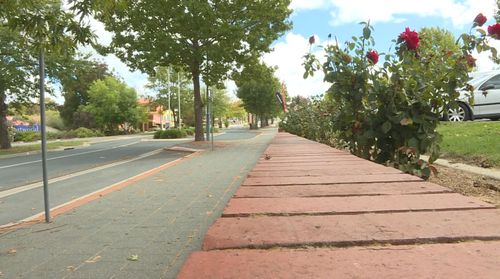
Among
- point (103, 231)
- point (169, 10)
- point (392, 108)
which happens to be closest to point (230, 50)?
point (169, 10)

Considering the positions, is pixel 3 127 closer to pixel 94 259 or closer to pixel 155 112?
pixel 94 259

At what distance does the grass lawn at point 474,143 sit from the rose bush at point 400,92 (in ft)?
12.1

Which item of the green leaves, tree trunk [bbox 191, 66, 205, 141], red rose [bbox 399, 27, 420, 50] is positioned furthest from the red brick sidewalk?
tree trunk [bbox 191, 66, 205, 141]

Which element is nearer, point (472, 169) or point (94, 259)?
point (94, 259)

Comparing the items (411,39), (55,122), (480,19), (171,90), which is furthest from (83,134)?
(480,19)

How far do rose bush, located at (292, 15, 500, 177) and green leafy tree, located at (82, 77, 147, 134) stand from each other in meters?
58.1

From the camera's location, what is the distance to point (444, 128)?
549 inches

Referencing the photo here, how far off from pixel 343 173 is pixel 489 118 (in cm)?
1464

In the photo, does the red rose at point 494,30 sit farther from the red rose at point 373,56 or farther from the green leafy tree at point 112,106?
the green leafy tree at point 112,106

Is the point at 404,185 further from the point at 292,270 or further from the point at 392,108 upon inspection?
the point at 392,108

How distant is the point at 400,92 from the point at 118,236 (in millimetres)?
3745

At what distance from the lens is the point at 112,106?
62.2 metres

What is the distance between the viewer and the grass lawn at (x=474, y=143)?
32.0 ft

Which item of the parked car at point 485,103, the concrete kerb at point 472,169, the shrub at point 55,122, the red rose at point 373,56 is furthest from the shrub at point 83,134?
the red rose at point 373,56
